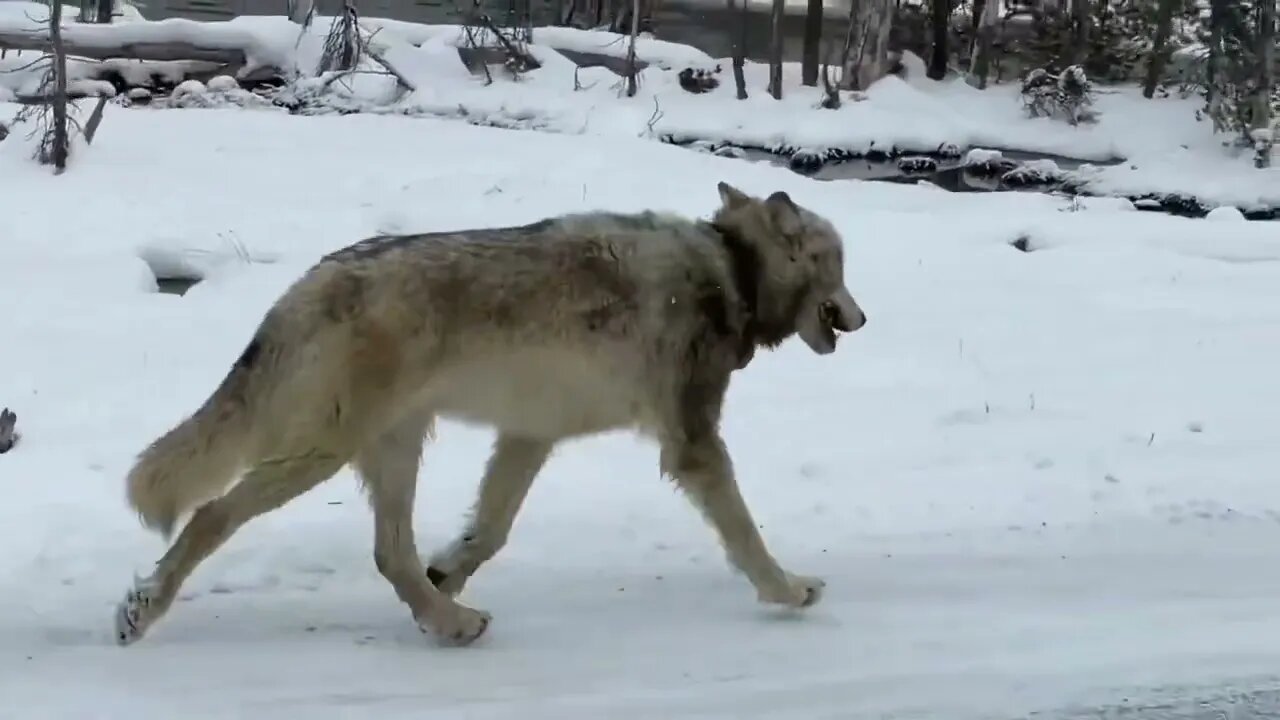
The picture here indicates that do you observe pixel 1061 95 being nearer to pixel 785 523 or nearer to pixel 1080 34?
pixel 1080 34

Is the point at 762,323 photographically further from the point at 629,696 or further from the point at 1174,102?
the point at 1174,102

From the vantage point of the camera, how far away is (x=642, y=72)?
27.2 m

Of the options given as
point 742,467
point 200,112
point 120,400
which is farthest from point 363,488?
point 200,112

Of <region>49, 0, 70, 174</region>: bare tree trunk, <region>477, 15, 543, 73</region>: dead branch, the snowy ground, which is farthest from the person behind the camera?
<region>477, 15, 543, 73</region>: dead branch

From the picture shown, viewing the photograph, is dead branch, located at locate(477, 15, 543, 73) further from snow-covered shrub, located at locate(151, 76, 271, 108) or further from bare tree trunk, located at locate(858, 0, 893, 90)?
bare tree trunk, located at locate(858, 0, 893, 90)

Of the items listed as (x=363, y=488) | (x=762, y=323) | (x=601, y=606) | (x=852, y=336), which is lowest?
(x=852, y=336)

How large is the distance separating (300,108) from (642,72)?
Answer: 737 cm

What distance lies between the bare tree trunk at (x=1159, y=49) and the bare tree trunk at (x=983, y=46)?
3.32m

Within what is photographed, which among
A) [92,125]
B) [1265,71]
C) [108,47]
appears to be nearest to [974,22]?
[1265,71]

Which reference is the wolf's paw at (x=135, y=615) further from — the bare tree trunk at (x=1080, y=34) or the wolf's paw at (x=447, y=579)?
the bare tree trunk at (x=1080, y=34)

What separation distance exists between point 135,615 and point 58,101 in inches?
460

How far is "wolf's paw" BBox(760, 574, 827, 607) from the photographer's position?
4570 millimetres

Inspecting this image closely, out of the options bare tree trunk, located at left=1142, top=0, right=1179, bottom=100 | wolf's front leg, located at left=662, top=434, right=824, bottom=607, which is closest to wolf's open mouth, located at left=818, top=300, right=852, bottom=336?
wolf's front leg, located at left=662, top=434, right=824, bottom=607

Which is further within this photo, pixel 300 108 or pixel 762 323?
pixel 300 108
